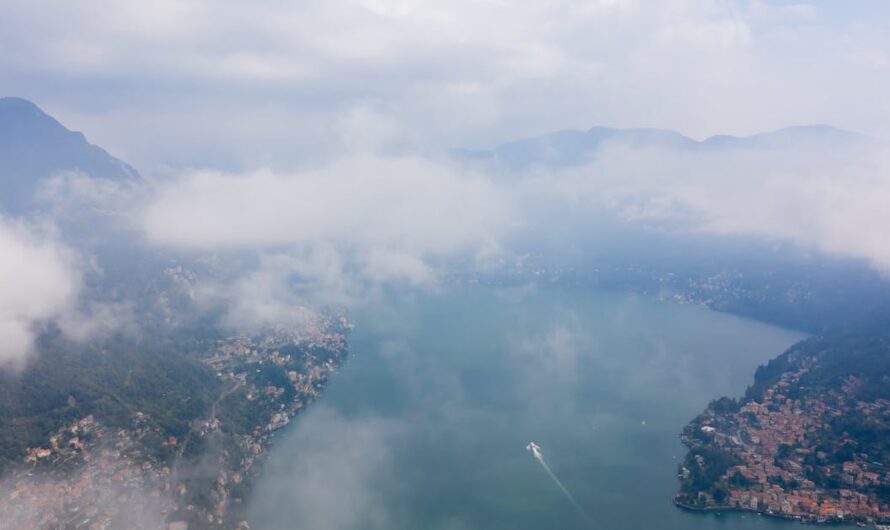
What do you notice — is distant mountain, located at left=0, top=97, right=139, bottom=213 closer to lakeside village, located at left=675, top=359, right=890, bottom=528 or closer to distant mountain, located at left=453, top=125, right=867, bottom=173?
lakeside village, located at left=675, top=359, right=890, bottom=528

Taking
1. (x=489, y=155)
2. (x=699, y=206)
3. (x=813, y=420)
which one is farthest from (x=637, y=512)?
(x=489, y=155)

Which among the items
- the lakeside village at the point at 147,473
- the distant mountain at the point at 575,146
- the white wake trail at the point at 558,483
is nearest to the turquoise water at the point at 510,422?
the white wake trail at the point at 558,483

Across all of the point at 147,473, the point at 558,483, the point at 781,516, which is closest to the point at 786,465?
the point at 781,516

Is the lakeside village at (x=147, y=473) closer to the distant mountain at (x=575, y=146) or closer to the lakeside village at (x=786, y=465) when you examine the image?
the lakeside village at (x=786, y=465)

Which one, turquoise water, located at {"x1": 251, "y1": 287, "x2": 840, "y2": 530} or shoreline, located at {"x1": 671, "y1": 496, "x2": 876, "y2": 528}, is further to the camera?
turquoise water, located at {"x1": 251, "y1": 287, "x2": 840, "y2": 530}

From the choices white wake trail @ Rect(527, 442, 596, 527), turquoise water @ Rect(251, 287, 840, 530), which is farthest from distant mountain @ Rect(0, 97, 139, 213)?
white wake trail @ Rect(527, 442, 596, 527)

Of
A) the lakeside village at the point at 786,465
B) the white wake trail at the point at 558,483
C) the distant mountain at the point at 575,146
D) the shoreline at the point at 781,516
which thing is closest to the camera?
the shoreline at the point at 781,516
